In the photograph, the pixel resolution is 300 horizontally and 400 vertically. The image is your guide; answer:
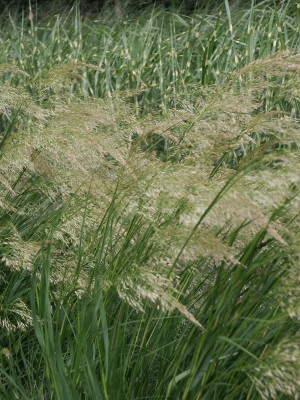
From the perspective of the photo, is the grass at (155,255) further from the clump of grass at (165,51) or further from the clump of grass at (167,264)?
the clump of grass at (165,51)

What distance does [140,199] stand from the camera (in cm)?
239

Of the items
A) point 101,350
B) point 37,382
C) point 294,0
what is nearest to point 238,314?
point 101,350

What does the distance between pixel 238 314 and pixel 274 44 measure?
9.62 ft

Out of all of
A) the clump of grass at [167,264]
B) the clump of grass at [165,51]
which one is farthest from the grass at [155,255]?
the clump of grass at [165,51]

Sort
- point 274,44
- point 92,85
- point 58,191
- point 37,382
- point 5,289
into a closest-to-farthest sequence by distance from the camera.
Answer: point 37,382 → point 5,289 → point 58,191 → point 274,44 → point 92,85

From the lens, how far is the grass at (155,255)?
1986 millimetres

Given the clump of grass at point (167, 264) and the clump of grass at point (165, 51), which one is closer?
the clump of grass at point (167, 264)

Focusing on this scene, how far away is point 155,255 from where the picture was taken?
2.27 metres

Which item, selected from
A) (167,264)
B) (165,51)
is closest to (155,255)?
(167,264)

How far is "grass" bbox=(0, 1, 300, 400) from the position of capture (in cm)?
199

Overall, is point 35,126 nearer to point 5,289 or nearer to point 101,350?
point 5,289

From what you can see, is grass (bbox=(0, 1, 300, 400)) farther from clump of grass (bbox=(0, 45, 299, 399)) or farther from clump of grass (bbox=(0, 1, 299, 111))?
clump of grass (bbox=(0, 1, 299, 111))

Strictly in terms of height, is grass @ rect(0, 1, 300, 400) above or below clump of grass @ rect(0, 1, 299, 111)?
above

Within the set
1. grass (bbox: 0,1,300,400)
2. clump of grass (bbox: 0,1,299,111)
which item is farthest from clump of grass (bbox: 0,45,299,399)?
clump of grass (bbox: 0,1,299,111)
